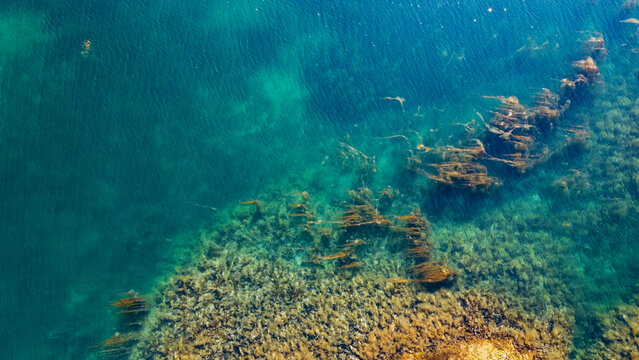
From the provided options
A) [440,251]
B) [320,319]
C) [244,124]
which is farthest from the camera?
[244,124]

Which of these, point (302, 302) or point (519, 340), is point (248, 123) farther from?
point (519, 340)

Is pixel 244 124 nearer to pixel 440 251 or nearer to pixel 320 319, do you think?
pixel 320 319

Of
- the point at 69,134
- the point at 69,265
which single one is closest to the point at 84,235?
the point at 69,265

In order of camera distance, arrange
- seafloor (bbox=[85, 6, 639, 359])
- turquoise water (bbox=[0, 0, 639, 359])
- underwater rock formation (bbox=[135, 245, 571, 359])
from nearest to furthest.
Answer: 1. underwater rock formation (bbox=[135, 245, 571, 359])
2. seafloor (bbox=[85, 6, 639, 359])
3. turquoise water (bbox=[0, 0, 639, 359])

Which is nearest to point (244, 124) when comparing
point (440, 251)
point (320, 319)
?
point (320, 319)

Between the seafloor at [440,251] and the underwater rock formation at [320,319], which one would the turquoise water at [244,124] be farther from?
the underwater rock formation at [320,319]

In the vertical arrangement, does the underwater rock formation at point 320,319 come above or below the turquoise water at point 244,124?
below

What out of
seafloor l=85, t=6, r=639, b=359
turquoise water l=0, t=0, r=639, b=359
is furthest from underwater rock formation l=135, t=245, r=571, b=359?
turquoise water l=0, t=0, r=639, b=359

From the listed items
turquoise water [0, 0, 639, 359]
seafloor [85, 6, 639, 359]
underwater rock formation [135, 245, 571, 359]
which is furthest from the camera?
turquoise water [0, 0, 639, 359]

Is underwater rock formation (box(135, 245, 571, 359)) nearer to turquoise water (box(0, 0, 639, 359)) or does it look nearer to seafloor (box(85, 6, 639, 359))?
seafloor (box(85, 6, 639, 359))

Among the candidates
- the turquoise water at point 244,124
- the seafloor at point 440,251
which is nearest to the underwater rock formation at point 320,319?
the seafloor at point 440,251
